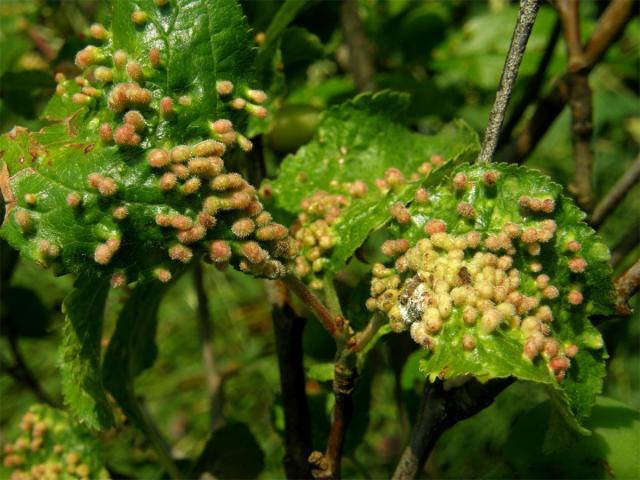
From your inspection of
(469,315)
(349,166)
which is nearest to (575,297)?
(469,315)

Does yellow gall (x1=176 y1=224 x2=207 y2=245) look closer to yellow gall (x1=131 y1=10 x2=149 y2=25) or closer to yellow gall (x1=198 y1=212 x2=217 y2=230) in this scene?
yellow gall (x1=198 y1=212 x2=217 y2=230)

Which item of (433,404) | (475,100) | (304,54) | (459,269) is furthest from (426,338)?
(475,100)

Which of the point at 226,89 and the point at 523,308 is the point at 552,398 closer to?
the point at 523,308

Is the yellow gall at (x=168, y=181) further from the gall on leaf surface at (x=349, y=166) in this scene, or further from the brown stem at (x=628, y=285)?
the brown stem at (x=628, y=285)

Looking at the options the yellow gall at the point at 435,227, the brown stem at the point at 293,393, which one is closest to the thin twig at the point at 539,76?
the brown stem at the point at 293,393

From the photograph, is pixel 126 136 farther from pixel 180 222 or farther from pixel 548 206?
pixel 548 206
